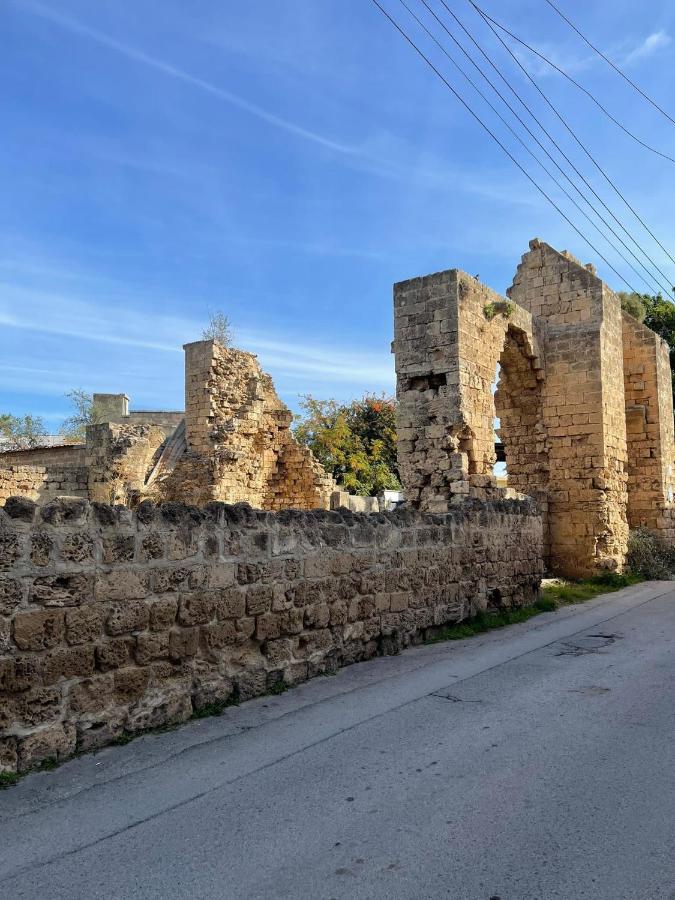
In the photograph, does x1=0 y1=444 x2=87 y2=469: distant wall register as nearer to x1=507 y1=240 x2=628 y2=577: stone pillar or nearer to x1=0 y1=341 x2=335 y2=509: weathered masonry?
x1=0 y1=341 x2=335 y2=509: weathered masonry

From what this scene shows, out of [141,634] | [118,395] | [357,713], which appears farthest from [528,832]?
[118,395]

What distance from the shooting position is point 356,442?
33562 mm

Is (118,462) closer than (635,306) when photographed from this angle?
Yes

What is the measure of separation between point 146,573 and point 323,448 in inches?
1117

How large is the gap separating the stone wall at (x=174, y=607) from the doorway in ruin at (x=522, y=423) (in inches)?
384

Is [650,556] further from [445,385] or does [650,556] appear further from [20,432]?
[20,432]

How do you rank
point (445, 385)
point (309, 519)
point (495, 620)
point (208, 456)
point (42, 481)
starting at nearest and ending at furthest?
1. point (309, 519)
2. point (495, 620)
3. point (445, 385)
4. point (42, 481)
5. point (208, 456)

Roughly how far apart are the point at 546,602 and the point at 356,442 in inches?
899

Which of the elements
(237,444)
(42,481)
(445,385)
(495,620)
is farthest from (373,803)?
(42,481)

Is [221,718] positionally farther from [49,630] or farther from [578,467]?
[578,467]

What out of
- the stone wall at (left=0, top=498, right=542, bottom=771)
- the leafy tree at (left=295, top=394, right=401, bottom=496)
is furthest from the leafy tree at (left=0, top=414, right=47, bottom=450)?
the stone wall at (left=0, top=498, right=542, bottom=771)

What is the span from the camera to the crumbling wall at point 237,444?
18.2 meters

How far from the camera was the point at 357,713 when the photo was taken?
529 cm

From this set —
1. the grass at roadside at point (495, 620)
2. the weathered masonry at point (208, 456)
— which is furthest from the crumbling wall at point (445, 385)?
the weathered masonry at point (208, 456)
